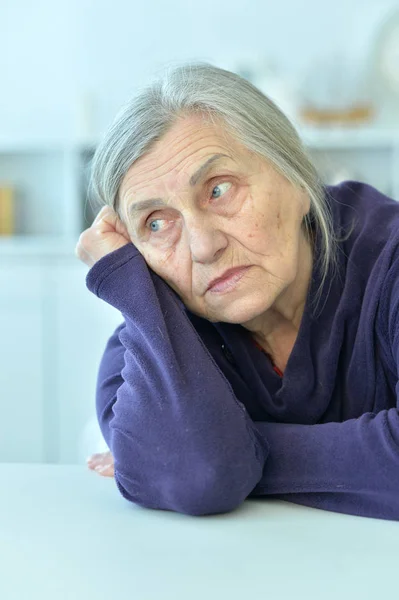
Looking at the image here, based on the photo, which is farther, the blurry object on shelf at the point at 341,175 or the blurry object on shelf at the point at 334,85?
the blurry object on shelf at the point at 334,85

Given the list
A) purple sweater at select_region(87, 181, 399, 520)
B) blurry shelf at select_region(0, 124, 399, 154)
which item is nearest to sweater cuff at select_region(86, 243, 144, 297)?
purple sweater at select_region(87, 181, 399, 520)

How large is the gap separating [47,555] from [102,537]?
8 centimetres

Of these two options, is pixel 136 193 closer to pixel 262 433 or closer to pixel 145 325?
pixel 145 325

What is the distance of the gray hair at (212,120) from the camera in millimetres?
1279

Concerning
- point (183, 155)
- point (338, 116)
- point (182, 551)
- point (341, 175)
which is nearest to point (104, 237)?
point (183, 155)

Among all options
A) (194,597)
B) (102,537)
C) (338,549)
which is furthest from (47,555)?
(338,549)

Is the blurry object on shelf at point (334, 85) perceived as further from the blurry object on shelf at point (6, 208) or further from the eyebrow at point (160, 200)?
the eyebrow at point (160, 200)

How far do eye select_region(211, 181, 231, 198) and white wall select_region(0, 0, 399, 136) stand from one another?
2576 millimetres

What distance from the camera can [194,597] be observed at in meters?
0.76

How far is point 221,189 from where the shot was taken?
128 cm

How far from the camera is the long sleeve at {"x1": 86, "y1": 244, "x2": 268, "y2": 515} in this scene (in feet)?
3.43

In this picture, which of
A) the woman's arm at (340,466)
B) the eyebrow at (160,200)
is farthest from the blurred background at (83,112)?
the woman's arm at (340,466)

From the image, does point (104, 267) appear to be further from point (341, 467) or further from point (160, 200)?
point (341, 467)

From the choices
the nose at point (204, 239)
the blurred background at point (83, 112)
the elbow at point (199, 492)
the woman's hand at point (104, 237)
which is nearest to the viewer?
the elbow at point (199, 492)
